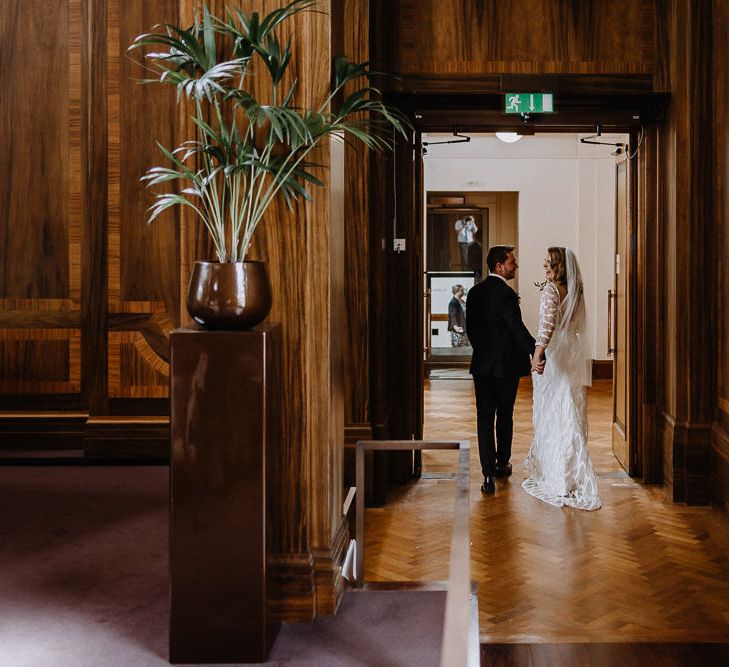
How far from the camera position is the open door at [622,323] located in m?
6.56

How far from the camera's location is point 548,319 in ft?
19.8

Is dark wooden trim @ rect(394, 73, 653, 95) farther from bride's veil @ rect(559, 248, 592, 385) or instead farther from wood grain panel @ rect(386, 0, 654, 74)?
bride's veil @ rect(559, 248, 592, 385)

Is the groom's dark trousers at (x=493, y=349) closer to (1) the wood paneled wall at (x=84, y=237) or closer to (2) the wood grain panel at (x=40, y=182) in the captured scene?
(1) the wood paneled wall at (x=84, y=237)

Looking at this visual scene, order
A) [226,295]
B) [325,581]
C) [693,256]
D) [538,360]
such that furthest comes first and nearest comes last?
[538,360], [693,256], [325,581], [226,295]

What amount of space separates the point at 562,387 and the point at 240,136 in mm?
3777

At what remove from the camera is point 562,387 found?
19.8ft

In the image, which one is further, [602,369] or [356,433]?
[602,369]

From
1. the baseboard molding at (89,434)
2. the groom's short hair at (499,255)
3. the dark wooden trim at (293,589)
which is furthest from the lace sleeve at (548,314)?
the dark wooden trim at (293,589)

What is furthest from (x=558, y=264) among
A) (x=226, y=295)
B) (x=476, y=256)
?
(x=476, y=256)

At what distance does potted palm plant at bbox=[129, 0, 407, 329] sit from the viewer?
2.44m

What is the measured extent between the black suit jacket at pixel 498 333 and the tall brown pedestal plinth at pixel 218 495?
3813mm

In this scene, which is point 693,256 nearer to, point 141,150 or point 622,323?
point 622,323

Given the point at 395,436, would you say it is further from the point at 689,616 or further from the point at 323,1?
the point at 323,1

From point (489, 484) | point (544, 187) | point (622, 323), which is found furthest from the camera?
point (544, 187)
